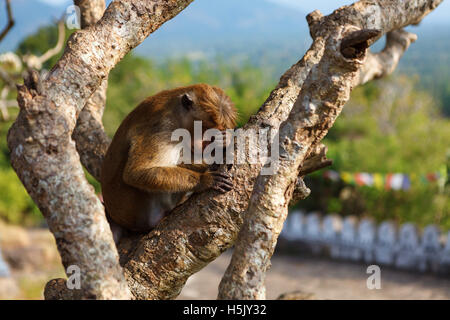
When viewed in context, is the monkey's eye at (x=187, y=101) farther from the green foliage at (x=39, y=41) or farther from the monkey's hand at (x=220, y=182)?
the green foliage at (x=39, y=41)

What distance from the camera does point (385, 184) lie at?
8.14m

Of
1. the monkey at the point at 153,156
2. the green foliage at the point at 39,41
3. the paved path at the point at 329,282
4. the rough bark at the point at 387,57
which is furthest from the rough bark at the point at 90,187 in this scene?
the green foliage at the point at 39,41

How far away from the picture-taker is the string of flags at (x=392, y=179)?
7.98 meters

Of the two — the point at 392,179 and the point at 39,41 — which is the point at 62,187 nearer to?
the point at 392,179

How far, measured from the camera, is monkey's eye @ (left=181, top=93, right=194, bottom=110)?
3189mm

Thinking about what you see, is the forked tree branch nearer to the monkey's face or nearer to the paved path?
the monkey's face

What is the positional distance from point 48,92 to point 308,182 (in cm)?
761

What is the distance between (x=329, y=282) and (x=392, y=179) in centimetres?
196

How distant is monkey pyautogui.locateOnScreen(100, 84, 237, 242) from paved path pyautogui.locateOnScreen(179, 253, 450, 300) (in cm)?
387

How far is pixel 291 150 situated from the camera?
2037 millimetres

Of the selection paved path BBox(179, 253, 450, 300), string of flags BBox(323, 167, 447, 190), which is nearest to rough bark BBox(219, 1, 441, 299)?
paved path BBox(179, 253, 450, 300)

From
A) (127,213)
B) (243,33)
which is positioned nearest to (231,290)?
(127,213)

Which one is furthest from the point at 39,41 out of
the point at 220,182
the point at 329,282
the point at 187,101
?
the point at 220,182
